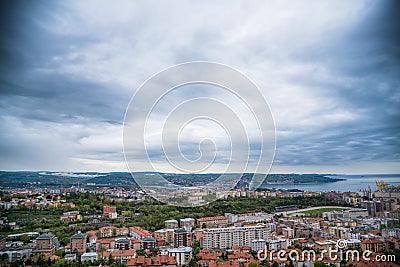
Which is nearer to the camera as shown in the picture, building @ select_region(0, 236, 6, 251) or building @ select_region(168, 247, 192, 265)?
building @ select_region(168, 247, 192, 265)

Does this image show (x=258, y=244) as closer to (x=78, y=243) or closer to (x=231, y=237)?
(x=231, y=237)

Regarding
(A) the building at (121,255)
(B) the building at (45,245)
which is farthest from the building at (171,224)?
(B) the building at (45,245)

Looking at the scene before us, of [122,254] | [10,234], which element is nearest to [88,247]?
[122,254]

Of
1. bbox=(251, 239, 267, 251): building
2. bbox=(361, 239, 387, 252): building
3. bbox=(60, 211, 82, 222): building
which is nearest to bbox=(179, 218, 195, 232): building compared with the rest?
bbox=(251, 239, 267, 251): building

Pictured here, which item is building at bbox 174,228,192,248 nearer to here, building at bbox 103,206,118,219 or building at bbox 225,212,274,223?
building at bbox 225,212,274,223

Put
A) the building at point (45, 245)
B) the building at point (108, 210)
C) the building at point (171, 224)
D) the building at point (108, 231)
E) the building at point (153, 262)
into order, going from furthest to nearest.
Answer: the building at point (108, 210) → the building at point (171, 224) → the building at point (108, 231) → the building at point (45, 245) → the building at point (153, 262)

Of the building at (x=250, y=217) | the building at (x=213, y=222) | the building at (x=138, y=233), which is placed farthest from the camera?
the building at (x=250, y=217)

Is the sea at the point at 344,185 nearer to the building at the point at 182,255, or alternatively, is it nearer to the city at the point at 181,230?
the city at the point at 181,230

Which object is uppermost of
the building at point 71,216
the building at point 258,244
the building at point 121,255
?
the building at point 71,216

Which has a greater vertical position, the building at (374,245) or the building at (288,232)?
the building at (374,245)
